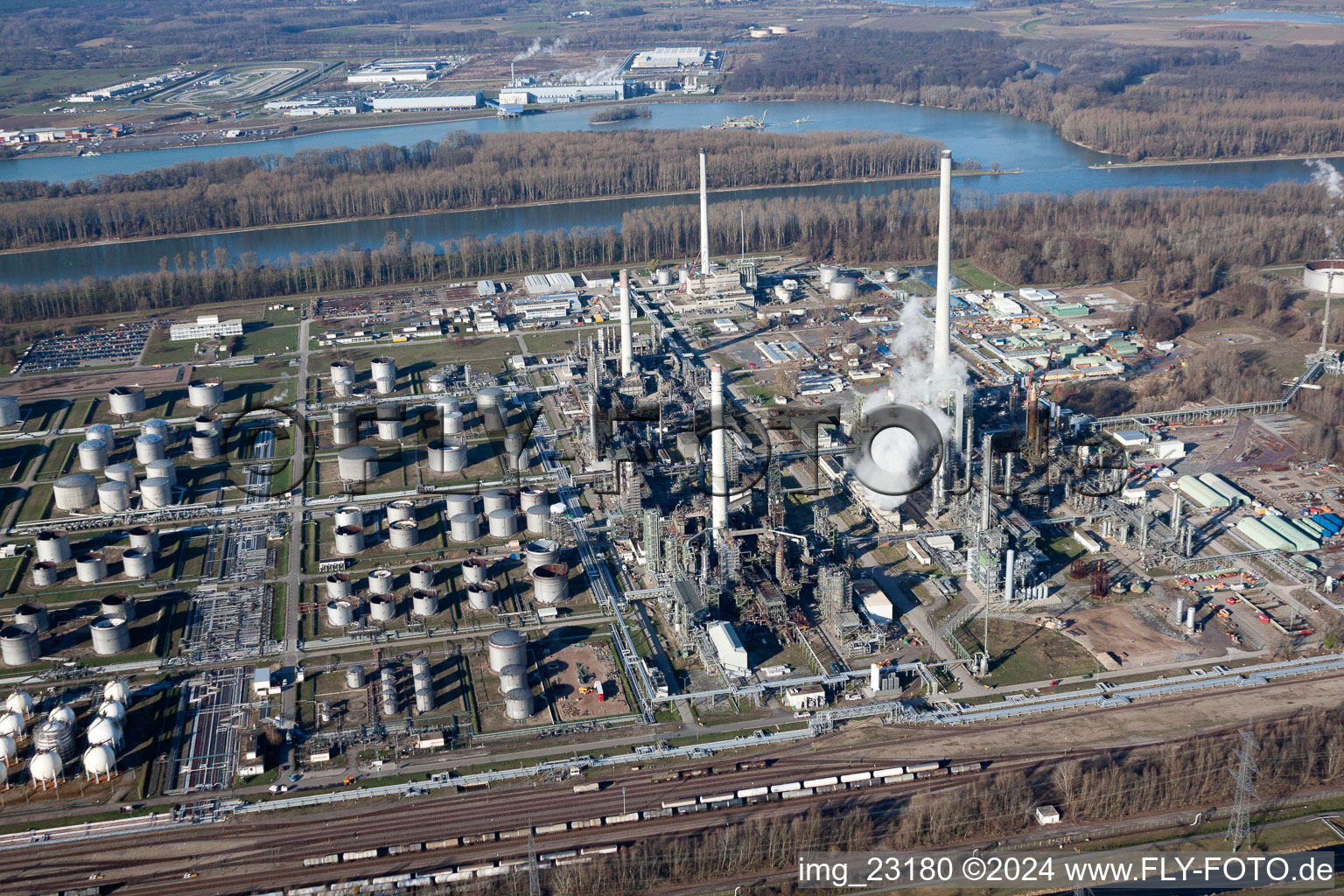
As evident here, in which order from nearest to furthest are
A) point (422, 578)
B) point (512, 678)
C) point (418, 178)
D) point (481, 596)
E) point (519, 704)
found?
point (519, 704) → point (512, 678) → point (481, 596) → point (422, 578) → point (418, 178)

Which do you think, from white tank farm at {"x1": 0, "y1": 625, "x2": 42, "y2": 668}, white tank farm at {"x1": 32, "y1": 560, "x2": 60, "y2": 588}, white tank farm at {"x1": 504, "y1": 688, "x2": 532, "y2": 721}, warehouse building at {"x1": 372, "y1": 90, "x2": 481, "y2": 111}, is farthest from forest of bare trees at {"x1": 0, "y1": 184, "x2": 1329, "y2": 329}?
warehouse building at {"x1": 372, "y1": 90, "x2": 481, "y2": 111}

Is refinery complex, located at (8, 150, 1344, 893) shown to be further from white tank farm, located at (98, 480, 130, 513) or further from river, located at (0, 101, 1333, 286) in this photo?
river, located at (0, 101, 1333, 286)

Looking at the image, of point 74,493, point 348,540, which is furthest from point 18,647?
point 74,493

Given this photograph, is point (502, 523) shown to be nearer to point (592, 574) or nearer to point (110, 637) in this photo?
point (592, 574)

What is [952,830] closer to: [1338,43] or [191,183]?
[191,183]

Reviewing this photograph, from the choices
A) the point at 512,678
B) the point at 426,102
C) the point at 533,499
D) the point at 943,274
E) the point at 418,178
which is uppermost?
the point at 426,102

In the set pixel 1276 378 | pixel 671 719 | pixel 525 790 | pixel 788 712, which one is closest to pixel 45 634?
pixel 525 790

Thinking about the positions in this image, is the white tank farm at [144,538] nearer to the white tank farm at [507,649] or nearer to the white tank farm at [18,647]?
the white tank farm at [18,647]
